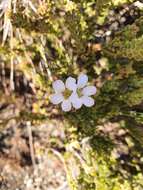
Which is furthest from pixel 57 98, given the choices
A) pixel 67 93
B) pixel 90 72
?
pixel 90 72

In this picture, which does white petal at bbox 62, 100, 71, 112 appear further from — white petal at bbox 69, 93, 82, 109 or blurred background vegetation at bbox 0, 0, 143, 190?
blurred background vegetation at bbox 0, 0, 143, 190

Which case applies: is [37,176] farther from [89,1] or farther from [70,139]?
[89,1]

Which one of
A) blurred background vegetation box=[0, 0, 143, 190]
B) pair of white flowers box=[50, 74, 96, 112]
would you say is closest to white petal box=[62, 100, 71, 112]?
pair of white flowers box=[50, 74, 96, 112]

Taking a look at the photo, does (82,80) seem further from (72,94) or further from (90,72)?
(90,72)

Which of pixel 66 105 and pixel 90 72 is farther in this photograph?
pixel 90 72

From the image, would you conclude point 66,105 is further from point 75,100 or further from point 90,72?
point 90,72

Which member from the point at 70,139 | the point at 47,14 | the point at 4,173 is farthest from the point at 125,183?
the point at 47,14

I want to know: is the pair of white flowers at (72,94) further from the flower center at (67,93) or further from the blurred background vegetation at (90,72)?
the blurred background vegetation at (90,72)
